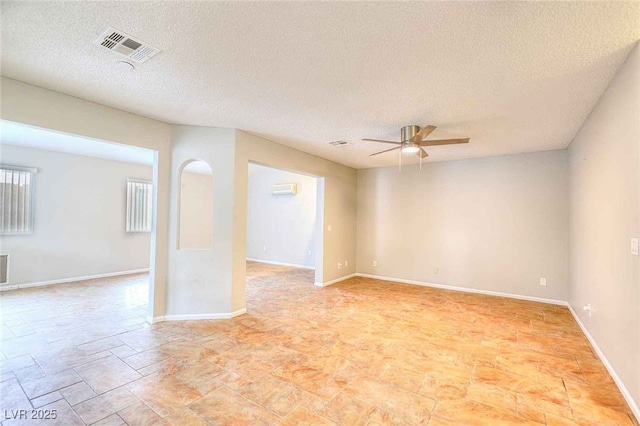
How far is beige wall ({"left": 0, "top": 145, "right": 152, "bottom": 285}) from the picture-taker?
16.9 feet

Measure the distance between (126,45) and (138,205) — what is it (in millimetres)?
5846

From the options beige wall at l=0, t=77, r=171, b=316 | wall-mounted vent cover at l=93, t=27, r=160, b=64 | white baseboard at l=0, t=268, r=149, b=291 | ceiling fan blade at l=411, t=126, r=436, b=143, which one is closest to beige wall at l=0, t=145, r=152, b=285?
white baseboard at l=0, t=268, r=149, b=291

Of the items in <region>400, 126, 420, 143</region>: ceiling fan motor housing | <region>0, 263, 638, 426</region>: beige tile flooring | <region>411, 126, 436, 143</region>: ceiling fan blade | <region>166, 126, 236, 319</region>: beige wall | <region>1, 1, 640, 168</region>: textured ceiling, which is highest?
<region>1, 1, 640, 168</region>: textured ceiling

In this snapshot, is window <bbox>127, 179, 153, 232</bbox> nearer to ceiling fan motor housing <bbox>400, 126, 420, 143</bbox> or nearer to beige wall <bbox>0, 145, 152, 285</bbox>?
beige wall <bbox>0, 145, 152, 285</bbox>

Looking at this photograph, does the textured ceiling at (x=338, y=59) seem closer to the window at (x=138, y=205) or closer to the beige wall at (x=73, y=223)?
the beige wall at (x=73, y=223)

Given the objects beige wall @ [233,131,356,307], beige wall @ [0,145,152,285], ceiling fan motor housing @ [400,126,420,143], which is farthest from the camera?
beige wall @ [0,145,152,285]

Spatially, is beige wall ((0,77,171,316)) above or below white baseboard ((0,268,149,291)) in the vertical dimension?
above

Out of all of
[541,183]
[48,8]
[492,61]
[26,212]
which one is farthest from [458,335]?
[26,212]

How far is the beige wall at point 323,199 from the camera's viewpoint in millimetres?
3859

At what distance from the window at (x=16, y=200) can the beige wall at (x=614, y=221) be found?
331 inches

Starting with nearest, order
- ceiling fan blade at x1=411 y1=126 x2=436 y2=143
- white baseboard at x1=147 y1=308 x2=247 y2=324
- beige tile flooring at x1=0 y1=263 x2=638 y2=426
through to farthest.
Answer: beige tile flooring at x1=0 y1=263 x2=638 y2=426 → ceiling fan blade at x1=411 y1=126 x2=436 y2=143 → white baseboard at x1=147 y1=308 x2=247 y2=324

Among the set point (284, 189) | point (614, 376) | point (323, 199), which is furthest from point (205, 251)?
point (284, 189)

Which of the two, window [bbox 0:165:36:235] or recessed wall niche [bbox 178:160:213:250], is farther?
recessed wall niche [bbox 178:160:213:250]

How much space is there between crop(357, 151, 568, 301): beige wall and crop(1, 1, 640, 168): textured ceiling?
1.66 meters
